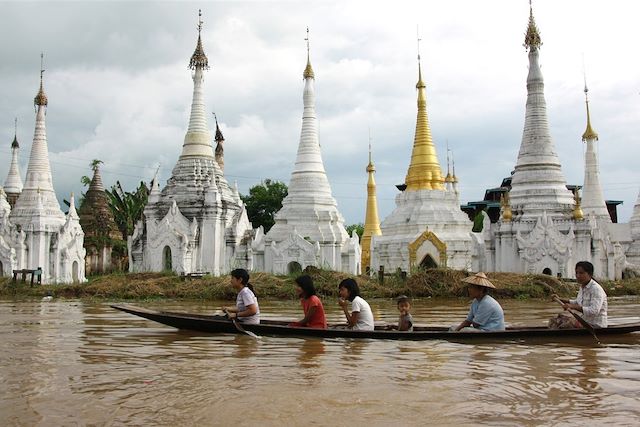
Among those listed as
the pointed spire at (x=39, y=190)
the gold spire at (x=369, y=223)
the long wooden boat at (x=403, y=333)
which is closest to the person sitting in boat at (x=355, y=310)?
the long wooden boat at (x=403, y=333)

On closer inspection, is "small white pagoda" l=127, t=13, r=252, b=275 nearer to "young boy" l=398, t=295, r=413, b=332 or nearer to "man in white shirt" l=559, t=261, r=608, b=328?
"young boy" l=398, t=295, r=413, b=332

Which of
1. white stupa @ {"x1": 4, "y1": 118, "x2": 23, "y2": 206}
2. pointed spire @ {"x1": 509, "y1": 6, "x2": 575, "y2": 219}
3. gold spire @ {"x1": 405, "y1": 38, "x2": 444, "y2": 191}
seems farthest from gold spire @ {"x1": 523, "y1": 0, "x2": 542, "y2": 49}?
white stupa @ {"x1": 4, "y1": 118, "x2": 23, "y2": 206}

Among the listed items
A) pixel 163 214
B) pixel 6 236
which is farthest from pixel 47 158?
pixel 163 214

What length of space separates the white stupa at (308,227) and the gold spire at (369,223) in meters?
6.51

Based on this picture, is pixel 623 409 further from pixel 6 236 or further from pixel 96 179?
pixel 96 179

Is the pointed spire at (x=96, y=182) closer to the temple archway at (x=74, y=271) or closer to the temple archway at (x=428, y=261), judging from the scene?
the temple archway at (x=74, y=271)

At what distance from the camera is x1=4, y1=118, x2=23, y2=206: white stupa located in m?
43.5

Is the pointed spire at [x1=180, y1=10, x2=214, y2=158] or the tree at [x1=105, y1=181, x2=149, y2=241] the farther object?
the tree at [x1=105, y1=181, x2=149, y2=241]

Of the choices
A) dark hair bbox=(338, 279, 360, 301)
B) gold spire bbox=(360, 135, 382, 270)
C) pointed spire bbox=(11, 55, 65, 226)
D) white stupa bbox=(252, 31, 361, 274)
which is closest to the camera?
Result: dark hair bbox=(338, 279, 360, 301)

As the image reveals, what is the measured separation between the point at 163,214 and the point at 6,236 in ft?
23.9

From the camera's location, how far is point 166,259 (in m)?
32.7

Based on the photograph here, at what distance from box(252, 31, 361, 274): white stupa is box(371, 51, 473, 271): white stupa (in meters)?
1.84

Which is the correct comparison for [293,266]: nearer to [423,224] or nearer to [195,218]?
Result: [195,218]

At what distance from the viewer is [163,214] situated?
33.2 meters
